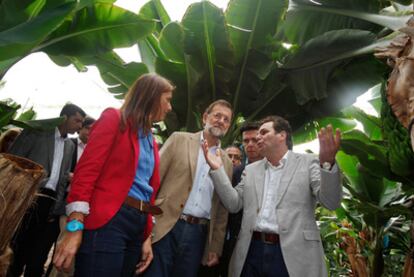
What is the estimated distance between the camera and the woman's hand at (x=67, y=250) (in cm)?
146

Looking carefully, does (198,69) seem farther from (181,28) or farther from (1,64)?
(1,64)

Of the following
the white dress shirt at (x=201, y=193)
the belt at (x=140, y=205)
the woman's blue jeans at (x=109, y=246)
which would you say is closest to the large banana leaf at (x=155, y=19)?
the white dress shirt at (x=201, y=193)

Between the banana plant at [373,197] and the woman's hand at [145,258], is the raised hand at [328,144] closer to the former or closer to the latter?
the banana plant at [373,197]

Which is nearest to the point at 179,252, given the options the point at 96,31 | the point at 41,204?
the point at 41,204

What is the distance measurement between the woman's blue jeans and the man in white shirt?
0.79 metres

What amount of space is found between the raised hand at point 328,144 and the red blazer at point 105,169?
1009mm

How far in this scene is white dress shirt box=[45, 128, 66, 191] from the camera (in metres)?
3.36

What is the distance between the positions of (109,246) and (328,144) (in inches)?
49.2

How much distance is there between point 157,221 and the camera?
7.46ft

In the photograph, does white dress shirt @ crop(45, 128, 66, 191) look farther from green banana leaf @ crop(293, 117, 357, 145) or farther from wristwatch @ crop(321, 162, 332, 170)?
green banana leaf @ crop(293, 117, 357, 145)

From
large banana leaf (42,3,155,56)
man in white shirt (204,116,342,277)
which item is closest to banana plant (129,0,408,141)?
large banana leaf (42,3,155,56)

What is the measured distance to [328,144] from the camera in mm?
2037

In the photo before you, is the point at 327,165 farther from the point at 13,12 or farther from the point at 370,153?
the point at 13,12

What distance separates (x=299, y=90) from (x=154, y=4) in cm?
252
